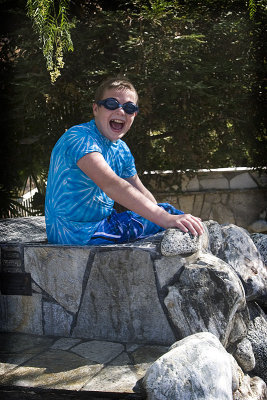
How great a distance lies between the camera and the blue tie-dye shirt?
2.96 m

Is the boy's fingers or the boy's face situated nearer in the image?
the boy's fingers

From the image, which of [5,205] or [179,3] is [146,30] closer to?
[179,3]

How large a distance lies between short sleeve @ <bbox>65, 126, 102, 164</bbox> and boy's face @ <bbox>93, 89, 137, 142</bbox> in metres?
0.13

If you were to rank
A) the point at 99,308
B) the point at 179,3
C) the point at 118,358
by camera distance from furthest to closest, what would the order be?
the point at 179,3 < the point at 99,308 < the point at 118,358

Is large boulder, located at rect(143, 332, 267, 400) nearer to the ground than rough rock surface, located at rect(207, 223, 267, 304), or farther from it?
nearer to the ground

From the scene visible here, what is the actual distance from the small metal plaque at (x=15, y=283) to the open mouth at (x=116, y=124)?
995 mm

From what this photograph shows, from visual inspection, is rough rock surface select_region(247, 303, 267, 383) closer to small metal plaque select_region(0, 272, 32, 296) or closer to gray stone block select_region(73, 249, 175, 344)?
gray stone block select_region(73, 249, 175, 344)

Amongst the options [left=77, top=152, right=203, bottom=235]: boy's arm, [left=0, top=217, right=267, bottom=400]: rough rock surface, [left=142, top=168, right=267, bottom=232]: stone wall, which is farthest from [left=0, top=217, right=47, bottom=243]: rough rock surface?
[left=142, top=168, right=267, bottom=232]: stone wall

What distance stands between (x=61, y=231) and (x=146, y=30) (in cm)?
328

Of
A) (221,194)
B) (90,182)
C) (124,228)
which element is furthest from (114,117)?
(221,194)

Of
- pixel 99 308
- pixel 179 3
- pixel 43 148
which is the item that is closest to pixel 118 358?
pixel 99 308

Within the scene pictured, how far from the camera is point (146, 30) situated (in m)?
5.56

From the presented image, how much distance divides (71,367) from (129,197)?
0.92 meters

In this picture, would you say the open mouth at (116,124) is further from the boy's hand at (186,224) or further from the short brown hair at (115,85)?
the boy's hand at (186,224)
